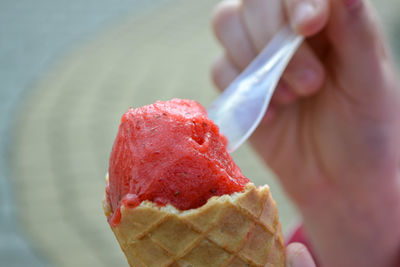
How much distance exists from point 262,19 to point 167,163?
2.93 feet

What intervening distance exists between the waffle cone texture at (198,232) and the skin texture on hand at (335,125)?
2.70 feet

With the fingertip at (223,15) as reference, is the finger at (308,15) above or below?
below

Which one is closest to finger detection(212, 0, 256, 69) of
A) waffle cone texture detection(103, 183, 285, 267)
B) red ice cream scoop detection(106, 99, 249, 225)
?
red ice cream scoop detection(106, 99, 249, 225)

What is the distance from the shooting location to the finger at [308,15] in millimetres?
1562

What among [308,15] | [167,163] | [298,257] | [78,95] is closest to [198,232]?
[167,163]

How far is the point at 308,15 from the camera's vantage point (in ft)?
5.11

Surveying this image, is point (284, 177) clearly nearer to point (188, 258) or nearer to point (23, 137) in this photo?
point (188, 258)

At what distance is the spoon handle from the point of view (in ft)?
4.76

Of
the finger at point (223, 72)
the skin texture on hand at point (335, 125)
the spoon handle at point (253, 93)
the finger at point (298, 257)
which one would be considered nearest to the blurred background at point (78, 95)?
the skin texture on hand at point (335, 125)

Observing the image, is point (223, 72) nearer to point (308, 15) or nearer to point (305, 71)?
point (305, 71)

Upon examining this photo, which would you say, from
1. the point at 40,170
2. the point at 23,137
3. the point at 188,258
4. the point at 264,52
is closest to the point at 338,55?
the point at 264,52

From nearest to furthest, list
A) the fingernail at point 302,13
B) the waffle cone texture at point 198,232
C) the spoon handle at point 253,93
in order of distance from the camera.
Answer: the waffle cone texture at point 198,232 → the spoon handle at point 253,93 → the fingernail at point 302,13

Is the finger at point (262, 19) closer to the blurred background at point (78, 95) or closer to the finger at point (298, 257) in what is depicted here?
the finger at point (298, 257)

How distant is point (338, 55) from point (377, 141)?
15.4 inches
